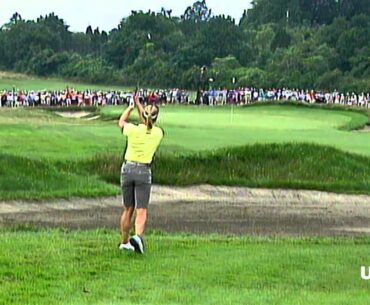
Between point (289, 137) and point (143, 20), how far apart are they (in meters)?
108

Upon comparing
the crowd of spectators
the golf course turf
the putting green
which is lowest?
the crowd of spectators

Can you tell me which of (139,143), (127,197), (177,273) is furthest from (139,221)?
(177,273)

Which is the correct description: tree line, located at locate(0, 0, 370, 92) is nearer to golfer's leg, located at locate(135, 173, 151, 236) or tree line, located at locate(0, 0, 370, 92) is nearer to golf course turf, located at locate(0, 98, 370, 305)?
golf course turf, located at locate(0, 98, 370, 305)

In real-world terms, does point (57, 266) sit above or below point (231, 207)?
above

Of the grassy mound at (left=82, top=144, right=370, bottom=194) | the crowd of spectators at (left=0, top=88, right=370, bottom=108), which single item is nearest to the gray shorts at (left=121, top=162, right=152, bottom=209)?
the grassy mound at (left=82, top=144, right=370, bottom=194)

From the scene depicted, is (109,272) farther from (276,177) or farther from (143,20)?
(143,20)

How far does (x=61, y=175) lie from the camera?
25625 mm

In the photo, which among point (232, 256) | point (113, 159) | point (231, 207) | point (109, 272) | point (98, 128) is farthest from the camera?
point (98, 128)

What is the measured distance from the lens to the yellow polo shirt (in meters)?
13.1

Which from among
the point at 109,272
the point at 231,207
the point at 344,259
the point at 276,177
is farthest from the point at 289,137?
the point at 109,272

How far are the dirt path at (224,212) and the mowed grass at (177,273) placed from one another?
5.17 meters

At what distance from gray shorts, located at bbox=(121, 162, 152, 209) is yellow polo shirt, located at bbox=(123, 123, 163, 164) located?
0.32ft

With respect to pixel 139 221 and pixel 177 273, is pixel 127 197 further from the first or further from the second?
pixel 177 273

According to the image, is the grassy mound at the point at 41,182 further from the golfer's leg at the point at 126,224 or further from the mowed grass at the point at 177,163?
the golfer's leg at the point at 126,224
